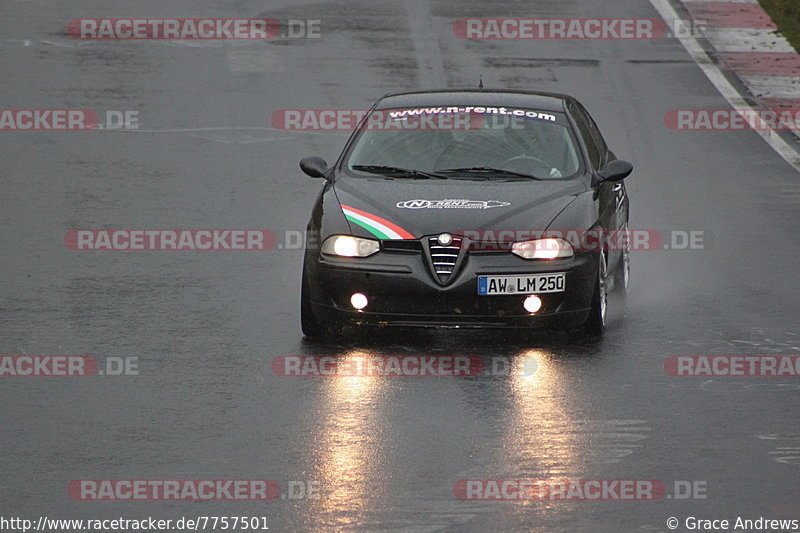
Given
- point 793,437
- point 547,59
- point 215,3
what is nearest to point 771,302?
point 793,437

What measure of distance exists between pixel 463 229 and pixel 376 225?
22.2 inches

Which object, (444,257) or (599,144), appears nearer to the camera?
(444,257)

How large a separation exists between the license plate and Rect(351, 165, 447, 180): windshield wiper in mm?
1252

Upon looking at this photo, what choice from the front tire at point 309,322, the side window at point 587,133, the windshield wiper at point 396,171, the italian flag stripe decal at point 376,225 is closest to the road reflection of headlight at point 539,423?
the italian flag stripe decal at point 376,225

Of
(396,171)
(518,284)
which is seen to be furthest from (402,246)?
(396,171)

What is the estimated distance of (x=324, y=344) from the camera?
1004 centimetres

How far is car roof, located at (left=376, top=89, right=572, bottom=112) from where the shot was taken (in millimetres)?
11477

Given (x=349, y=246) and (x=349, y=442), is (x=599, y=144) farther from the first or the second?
(x=349, y=442)

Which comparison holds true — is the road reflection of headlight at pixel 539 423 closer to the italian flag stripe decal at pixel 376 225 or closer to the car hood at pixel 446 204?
the car hood at pixel 446 204

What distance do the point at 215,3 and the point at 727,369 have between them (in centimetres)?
1793

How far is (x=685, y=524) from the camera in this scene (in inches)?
260

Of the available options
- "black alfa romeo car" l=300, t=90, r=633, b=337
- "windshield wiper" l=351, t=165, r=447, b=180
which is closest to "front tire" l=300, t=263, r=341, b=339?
"black alfa romeo car" l=300, t=90, r=633, b=337

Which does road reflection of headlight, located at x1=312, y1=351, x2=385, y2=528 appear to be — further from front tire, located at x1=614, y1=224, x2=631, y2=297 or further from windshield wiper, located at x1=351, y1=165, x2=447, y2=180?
front tire, located at x1=614, y1=224, x2=631, y2=297

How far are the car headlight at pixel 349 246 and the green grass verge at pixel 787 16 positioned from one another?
49.1ft
